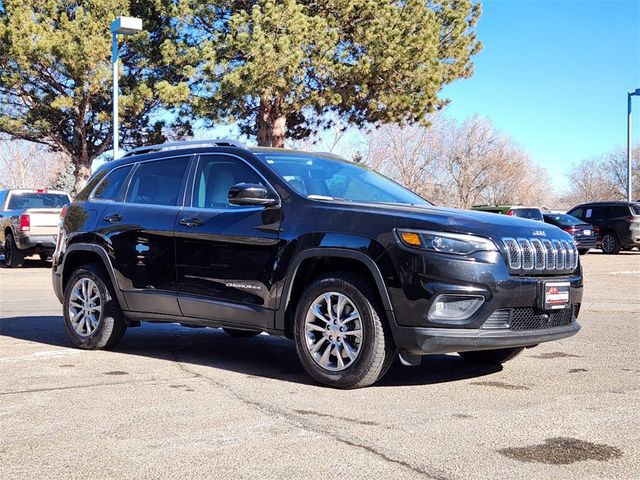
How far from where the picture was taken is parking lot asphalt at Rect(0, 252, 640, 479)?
389cm

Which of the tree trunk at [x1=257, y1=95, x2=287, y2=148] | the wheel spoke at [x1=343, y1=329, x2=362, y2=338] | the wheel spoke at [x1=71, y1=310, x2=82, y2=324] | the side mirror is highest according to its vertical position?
the tree trunk at [x1=257, y1=95, x2=287, y2=148]

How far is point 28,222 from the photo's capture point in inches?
736

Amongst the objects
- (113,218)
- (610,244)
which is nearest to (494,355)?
(113,218)

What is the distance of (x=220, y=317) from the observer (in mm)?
6332

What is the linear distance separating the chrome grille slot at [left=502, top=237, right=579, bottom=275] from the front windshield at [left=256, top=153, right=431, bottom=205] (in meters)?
1.27

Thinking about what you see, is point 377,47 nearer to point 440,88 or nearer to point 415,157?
point 440,88

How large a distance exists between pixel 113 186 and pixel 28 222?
39.6 feet

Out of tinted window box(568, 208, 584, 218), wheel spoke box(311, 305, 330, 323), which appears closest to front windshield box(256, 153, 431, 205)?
wheel spoke box(311, 305, 330, 323)

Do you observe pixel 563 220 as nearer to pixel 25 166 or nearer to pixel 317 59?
pixel 317 59

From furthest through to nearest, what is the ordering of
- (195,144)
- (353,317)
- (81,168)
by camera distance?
(81,168) < (195,144) < (353,317)

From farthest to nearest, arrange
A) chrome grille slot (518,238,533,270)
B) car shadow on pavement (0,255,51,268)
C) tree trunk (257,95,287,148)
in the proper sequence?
tree trunk (257,95,287,148)
car shadow on pavement (0,255,51,268)
chrome grille slot (518,238,533,270)

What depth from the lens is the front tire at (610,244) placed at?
1040 inches

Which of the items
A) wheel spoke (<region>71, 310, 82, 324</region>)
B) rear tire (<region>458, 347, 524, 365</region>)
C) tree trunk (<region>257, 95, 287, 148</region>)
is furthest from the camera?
tree trunk (<region>257, 95, 287, 148</region>)

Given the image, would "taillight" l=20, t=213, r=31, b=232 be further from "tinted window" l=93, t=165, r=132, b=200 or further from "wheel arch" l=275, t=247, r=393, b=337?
"wheel arch" l=275, t=247, r=393, b=337
